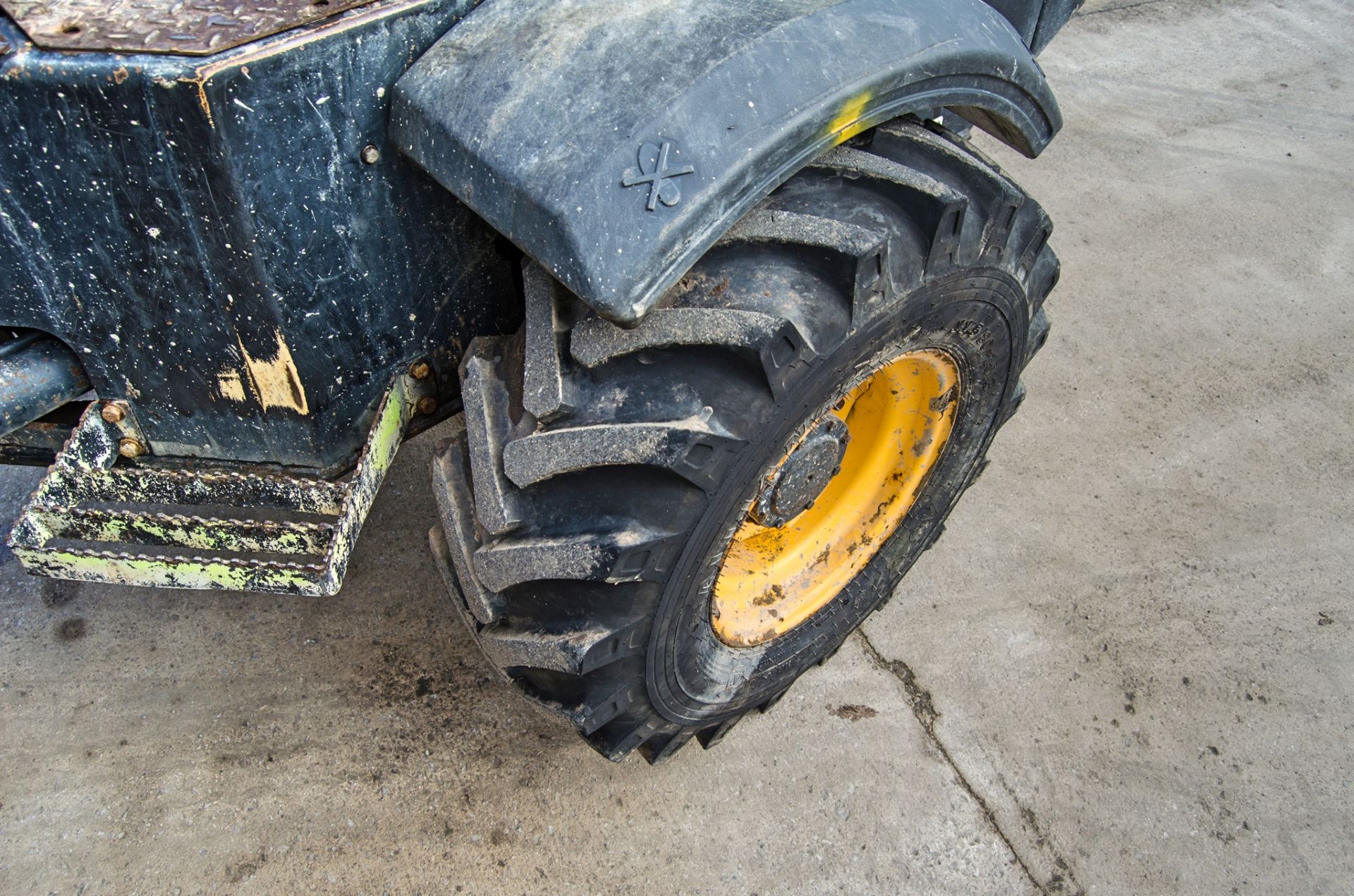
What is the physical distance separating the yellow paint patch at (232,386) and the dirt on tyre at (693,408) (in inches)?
13.2

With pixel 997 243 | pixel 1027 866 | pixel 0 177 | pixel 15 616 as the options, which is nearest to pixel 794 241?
pixel 997 243

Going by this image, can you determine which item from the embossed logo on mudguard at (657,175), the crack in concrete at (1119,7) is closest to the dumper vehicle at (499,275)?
the embossed logo on mudguard at (657,175)

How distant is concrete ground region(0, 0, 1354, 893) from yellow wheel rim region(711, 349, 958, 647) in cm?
31

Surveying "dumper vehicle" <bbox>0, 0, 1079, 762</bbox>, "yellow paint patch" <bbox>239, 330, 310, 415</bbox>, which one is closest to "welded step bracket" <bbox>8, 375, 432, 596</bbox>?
"dumper vehicle" <bbox>0, 0, 1079, 762</bbox>

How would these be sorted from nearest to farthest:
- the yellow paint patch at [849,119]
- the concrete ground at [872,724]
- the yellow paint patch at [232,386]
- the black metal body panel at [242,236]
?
the black metal body panel at [242,236] → the yellow paint patch at [849,119] → the yellow paint patch at [232,386] → the concrete ground at [872,724]

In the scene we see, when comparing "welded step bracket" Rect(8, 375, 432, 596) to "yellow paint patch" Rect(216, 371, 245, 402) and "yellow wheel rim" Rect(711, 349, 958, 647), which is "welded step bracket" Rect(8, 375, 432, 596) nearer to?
"yellow paint patch" Rect(216, 371, 245, 402)

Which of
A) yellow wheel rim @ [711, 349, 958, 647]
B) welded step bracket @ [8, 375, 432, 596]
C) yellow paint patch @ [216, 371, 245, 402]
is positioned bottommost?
yellow wheel rim @ [711, 349, 958, 647]

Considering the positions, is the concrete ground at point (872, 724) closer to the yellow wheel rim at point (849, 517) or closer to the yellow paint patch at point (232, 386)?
the yellow wheel rim at point (849, 517)

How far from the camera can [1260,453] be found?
3.11 m

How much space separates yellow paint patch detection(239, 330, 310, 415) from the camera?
1606 mm

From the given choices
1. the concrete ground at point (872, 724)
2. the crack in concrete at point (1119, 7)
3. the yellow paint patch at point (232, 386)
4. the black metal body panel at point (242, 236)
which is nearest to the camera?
the black metal body panel at point (242, 236)

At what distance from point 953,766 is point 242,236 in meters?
1.83

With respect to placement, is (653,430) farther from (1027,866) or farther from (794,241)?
(1027,866)

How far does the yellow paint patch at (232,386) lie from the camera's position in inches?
64.7
